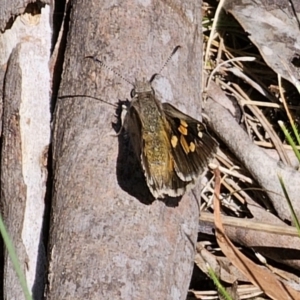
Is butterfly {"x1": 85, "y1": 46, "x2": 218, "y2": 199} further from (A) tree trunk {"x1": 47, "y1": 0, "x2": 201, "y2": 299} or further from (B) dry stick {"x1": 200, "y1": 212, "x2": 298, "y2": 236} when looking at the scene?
(B) dry stick {"x1": 200, "y1": 212, "x2": 298, "y2": 236}

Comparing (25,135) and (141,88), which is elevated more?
(141,88)

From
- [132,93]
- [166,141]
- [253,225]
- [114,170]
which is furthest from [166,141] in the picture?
[253,225]

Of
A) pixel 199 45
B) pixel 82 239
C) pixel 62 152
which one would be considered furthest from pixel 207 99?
pixel 82 239

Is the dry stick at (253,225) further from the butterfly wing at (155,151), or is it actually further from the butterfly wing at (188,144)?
the butterfly wing at (155,151)

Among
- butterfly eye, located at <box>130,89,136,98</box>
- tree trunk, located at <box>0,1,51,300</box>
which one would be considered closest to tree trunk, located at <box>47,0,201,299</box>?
butterfly eye, located at <box>130,89,136,98</box>

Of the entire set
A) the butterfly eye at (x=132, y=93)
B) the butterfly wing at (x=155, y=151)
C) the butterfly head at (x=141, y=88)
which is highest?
the butterfly head at (x=141, y=88)

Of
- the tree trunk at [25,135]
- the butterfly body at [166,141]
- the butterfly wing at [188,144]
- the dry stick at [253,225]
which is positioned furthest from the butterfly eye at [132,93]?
the dry stick at [253,225]

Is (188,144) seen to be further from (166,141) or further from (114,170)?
(114,170)

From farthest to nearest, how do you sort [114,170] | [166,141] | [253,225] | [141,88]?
[253,225] < [166,141] < [141,88] < [114,170]
